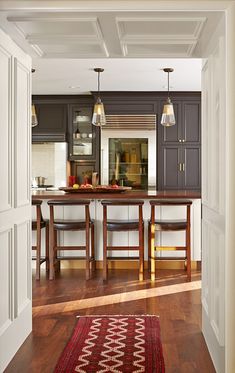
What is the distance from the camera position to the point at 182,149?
8.30 m

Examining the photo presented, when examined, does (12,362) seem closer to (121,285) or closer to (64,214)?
(121,285)

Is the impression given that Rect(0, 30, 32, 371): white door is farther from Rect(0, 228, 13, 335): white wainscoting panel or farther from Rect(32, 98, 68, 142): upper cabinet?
Rect(32, 98, 68, 142): upper cabinet

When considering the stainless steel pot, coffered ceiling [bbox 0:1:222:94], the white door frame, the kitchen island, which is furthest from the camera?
the stainless steel pot

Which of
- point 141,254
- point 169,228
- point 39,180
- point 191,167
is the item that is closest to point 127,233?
point 141,254

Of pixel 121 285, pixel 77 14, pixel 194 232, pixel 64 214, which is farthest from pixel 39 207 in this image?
pixel 77 14

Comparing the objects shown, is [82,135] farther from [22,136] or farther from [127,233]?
[22,136]

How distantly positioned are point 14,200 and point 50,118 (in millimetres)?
5557

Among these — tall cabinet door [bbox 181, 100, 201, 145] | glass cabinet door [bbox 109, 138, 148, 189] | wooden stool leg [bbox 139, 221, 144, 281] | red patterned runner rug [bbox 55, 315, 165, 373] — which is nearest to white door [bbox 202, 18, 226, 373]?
red patterned runner rug [bbox 55, 315, 165, 373]

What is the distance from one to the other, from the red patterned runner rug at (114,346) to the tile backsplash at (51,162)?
4705 millimetres

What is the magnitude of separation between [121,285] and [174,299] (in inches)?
30.7

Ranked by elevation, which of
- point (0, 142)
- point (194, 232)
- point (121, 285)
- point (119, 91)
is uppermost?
point (119, 91)

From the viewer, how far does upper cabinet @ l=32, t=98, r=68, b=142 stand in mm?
8430

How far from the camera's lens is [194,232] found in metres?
5.84

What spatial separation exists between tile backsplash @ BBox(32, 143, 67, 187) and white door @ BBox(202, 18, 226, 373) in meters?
5.17
